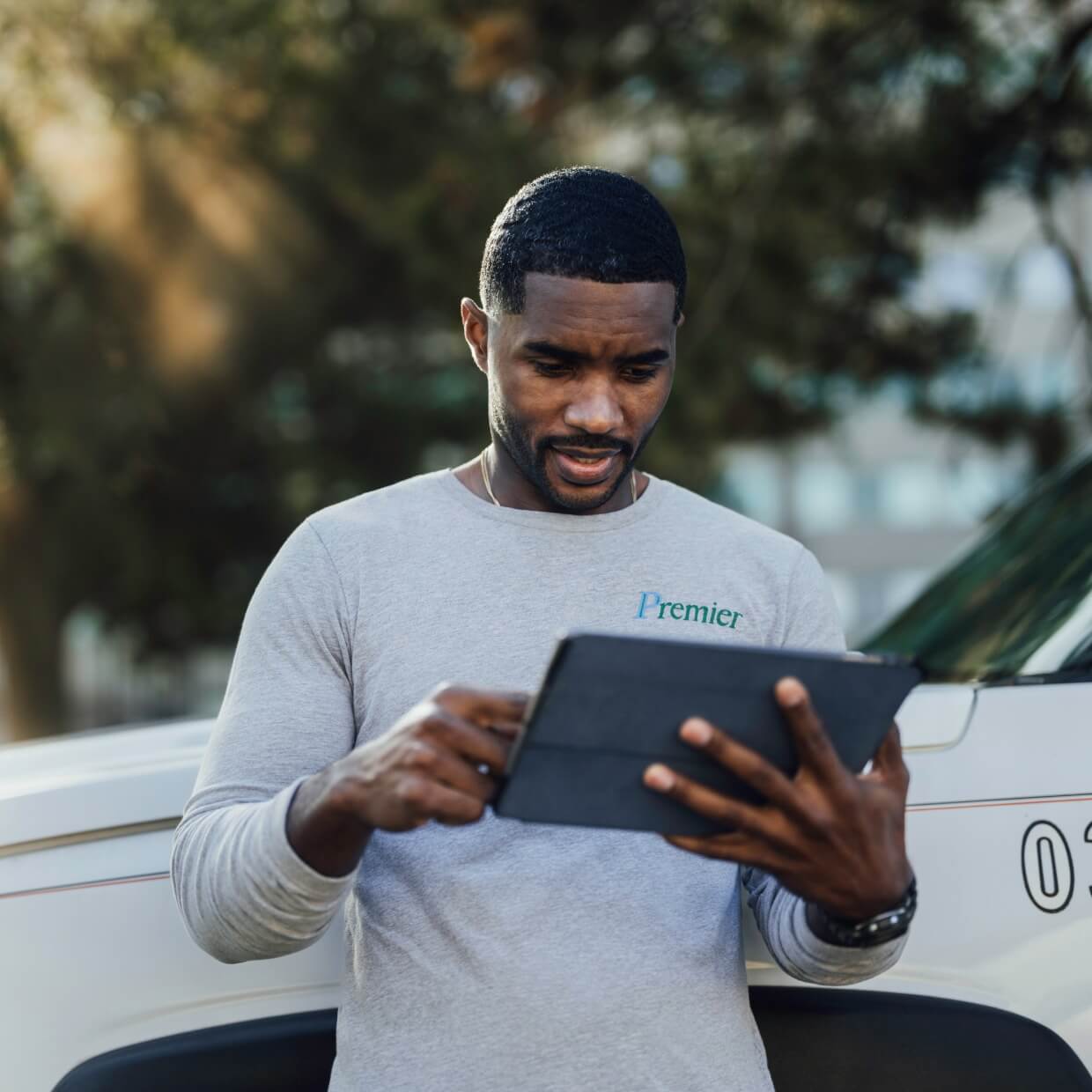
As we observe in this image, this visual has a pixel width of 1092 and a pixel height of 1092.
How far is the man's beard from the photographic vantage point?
214 cm

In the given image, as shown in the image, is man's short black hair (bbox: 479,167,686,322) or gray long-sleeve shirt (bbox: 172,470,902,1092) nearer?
gray long-sleeve shirt (bbox: 172,470,902,1092)

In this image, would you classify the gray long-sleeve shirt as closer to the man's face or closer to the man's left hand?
the man's face

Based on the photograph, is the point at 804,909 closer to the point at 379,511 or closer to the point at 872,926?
the point at 872,926

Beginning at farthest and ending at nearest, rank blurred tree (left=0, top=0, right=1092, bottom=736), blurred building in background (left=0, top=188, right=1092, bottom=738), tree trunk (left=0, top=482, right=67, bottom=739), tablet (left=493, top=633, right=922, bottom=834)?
tree trunk (left=0, top=482, right=67, bottom=739), blurred building in background (left=0, top=188, right=1092, bottom=738), blurred tree (left=0, top=0, right=1092, bottom=736), tablet (left=493, top=633, right=922, bottom=834)

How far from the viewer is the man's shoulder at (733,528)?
2209 mm

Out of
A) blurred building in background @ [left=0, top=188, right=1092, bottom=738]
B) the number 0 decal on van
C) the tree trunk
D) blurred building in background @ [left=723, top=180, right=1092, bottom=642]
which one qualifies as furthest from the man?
blurred building in background @ [left=723, top=180, right=1092, bottom=642]

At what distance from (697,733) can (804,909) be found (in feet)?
1.49

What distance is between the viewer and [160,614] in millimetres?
12773

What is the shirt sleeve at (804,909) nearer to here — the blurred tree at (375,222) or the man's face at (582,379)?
the man's face at (582,379)

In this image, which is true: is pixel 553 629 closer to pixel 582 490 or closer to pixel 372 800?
pixel 582 490

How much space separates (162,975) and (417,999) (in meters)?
0.48

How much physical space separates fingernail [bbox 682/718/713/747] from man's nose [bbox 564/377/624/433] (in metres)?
0.59

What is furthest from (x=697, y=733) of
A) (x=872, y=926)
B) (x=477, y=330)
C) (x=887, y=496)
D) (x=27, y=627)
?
(x=887, y=496)

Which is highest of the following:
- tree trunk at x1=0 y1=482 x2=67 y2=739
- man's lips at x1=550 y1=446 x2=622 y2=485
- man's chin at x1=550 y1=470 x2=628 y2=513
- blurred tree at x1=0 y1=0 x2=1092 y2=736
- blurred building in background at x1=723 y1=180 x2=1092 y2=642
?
man's lips at x1=550 y1=446 x2=622 y2=485
